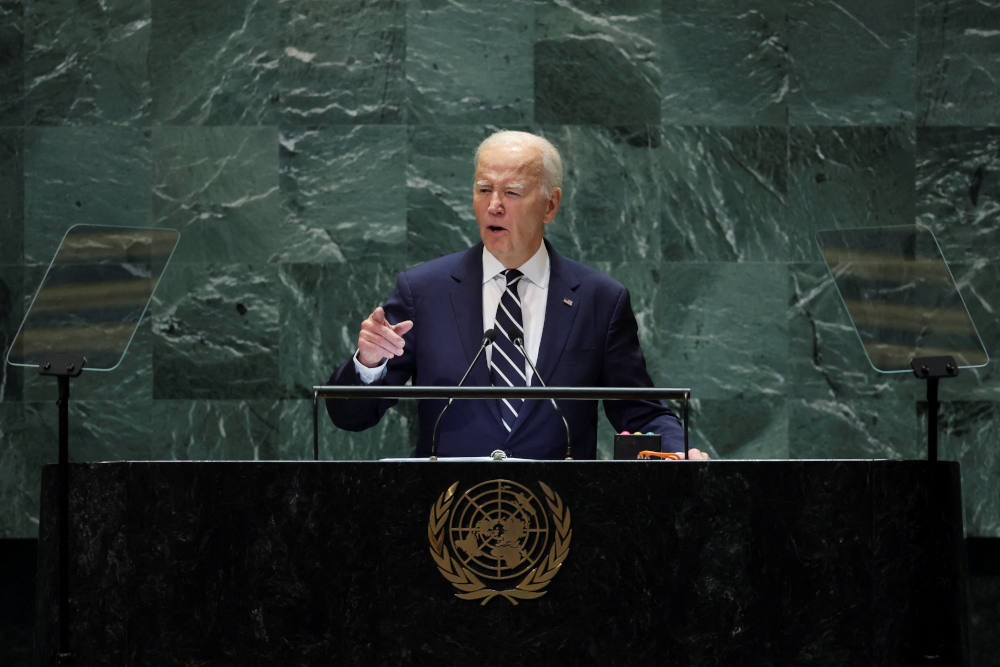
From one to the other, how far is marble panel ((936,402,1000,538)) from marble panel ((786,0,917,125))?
1268 mm

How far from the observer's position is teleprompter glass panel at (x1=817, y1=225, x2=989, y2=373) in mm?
3182

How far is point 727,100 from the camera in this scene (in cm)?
509

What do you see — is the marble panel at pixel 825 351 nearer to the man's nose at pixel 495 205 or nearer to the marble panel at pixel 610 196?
the marble panel at pixel 610 196

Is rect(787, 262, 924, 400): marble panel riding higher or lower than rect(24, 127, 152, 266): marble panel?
lower

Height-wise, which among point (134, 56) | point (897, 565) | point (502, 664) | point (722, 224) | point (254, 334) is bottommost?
point (502, 664)

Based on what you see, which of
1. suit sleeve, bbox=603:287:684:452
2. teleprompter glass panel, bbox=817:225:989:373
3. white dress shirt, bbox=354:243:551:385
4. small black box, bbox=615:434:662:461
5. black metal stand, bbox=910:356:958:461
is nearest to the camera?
black metal stand, bbox=910:356:958:461

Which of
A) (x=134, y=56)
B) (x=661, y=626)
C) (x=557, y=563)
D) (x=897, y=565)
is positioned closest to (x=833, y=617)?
(x=897, y=565)

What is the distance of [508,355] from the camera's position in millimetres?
3426

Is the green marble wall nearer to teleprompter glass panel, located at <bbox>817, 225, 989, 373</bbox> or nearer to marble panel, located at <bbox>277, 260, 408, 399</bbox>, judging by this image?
marble panel, located at <bbox>277, 260, 408, 399</bbox>

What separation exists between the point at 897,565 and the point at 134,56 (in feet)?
13.0

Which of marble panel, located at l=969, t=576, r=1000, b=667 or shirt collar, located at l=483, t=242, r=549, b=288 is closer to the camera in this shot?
shirt collar, located at l=483, t=242, r=549, b=288

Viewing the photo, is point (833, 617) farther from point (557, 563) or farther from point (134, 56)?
point (134, 56)

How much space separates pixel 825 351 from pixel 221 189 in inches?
108

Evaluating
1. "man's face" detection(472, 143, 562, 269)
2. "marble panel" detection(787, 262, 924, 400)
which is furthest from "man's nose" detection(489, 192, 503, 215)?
"marble panel" detection(787, 262, 924, 400)
